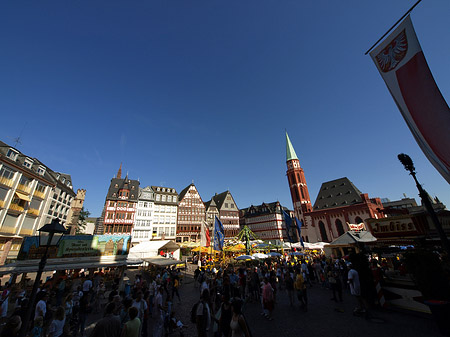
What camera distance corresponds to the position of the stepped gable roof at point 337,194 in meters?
47.9

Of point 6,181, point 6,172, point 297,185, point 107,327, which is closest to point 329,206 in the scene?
point 297,185

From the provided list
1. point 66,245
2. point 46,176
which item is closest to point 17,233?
point 46,176

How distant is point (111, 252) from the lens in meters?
17.4

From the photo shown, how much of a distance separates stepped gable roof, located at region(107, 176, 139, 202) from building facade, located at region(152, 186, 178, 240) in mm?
4682

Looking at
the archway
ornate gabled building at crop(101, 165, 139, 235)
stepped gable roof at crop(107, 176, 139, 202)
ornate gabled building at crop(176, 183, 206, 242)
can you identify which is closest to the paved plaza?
ornate gabled building at crop(101, 165, 139, 235)

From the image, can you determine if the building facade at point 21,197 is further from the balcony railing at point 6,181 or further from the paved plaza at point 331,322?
the paved plaza at point 331,322

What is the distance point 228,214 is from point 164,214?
2041cm

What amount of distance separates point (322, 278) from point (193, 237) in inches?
1495

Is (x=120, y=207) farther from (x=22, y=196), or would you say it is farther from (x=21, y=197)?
(x=21, y=197)

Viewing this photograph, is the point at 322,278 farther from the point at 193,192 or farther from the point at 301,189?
the point at 301,189

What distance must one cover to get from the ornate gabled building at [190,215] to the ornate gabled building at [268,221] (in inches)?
800

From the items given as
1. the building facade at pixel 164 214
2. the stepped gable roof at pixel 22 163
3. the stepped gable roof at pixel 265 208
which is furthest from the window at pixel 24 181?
the stepped gable roof at pixel 265 208

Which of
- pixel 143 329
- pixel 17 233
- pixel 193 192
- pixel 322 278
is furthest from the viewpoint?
pixel 193 192

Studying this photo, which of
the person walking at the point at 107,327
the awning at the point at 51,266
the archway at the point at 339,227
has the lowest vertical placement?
the person walking at the point at 107,327
